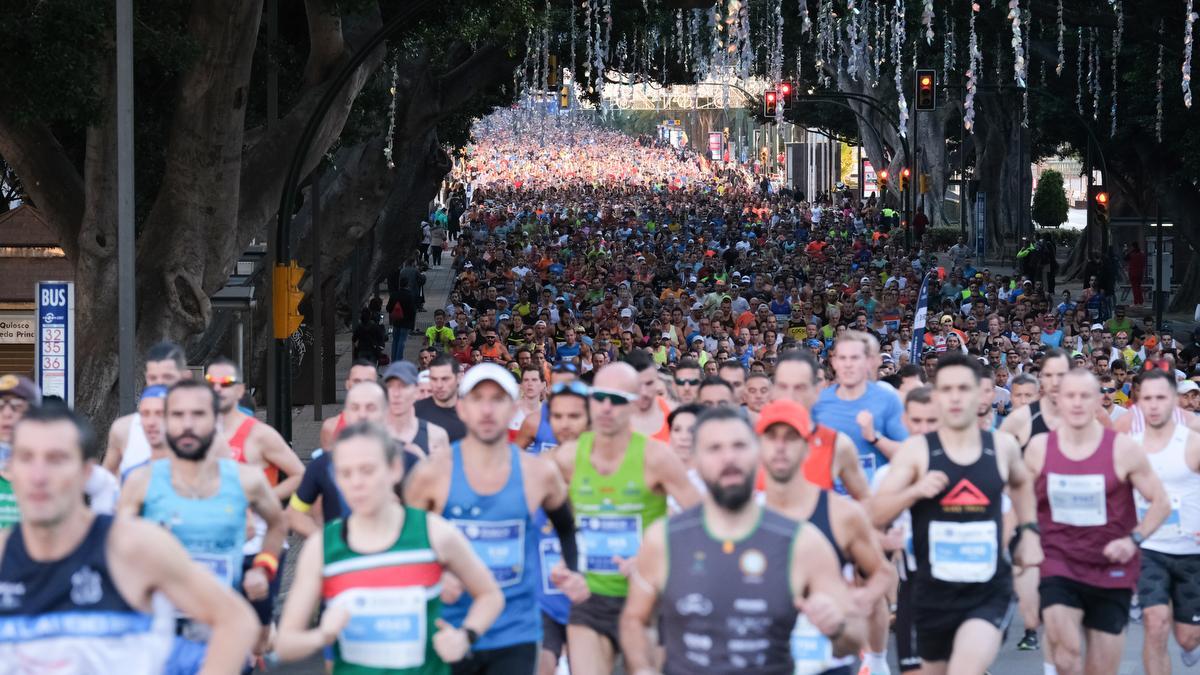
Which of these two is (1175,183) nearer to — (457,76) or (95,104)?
(457,76)

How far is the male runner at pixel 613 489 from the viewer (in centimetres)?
846

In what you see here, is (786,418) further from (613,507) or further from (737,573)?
(613,507)

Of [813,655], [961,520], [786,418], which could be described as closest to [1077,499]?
[961,520]

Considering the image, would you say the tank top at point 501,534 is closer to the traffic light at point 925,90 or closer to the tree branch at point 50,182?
the tree branch at point 50,182

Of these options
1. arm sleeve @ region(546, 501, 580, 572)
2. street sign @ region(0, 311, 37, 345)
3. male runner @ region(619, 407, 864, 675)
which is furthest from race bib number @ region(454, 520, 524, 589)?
street sign @ region(0, 311, 37, 345)

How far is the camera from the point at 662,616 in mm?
6020

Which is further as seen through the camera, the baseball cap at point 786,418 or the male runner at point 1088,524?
the male runner at point 1088,524

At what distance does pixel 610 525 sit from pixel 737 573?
2.75 m

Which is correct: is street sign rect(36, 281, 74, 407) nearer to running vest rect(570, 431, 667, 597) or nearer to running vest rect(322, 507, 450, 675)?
running vest rect(570, 431, 667, 597)

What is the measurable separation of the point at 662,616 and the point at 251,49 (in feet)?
44.4

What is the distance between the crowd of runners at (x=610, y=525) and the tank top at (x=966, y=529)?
1 cm

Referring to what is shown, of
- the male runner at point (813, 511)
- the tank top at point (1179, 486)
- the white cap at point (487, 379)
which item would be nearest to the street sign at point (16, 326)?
the tank top at point (1179, 486)

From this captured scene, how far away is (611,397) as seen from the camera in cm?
857

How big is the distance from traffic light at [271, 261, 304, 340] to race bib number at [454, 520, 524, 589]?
12.2m
